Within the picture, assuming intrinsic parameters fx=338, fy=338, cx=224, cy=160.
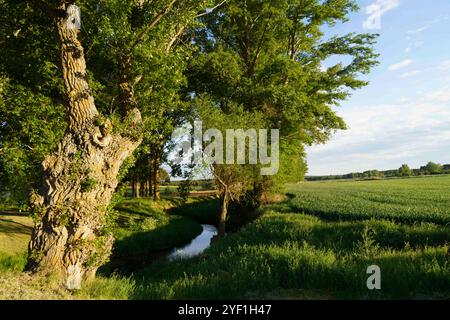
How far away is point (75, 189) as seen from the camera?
895 centimetres

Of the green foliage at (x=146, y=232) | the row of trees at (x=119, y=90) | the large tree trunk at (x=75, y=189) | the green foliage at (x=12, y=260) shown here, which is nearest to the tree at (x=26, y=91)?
the row of trees at (x=119, y=90)

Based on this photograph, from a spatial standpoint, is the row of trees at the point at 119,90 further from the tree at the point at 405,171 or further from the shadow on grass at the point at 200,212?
the tree at the point at 405,171

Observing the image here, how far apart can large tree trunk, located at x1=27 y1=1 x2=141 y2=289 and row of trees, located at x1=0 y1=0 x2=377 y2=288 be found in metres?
0.03

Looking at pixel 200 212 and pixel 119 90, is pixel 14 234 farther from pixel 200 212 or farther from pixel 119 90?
pixel 200 212

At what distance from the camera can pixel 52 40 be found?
15.2 meters

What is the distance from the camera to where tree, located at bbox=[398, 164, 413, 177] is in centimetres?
13275

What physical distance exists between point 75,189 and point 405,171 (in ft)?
479

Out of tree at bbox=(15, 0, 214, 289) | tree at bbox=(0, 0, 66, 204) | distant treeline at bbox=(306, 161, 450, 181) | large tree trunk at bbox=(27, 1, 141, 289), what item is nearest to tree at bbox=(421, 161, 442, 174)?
distant treeline at bbox=(306, 161, 450, 181)

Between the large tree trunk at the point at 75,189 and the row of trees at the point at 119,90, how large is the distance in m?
0.03

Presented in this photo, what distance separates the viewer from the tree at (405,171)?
436 ft

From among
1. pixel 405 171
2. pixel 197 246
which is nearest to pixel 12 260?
pixel 197 246

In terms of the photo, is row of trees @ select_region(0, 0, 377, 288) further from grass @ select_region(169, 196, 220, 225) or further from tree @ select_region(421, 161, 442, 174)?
tree @ select_region(421, 161, 442, 174)
